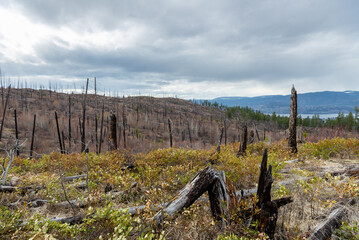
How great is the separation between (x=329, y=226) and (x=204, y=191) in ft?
7.14

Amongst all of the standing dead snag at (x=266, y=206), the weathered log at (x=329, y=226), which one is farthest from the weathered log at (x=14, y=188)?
the weathered log at (x=329, y=226)

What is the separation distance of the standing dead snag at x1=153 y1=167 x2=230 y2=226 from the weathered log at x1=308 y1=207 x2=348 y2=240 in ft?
4.46

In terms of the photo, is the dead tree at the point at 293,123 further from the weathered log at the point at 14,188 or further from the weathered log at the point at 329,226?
the weathered log at the point at 14,188

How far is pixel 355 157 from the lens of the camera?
976 cm

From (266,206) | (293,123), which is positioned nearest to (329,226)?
(266,206)

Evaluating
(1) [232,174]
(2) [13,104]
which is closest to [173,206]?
(1) [232,174]

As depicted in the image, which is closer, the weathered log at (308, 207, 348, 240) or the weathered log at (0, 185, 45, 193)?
the weathered log at (308, 207, 348, 240)

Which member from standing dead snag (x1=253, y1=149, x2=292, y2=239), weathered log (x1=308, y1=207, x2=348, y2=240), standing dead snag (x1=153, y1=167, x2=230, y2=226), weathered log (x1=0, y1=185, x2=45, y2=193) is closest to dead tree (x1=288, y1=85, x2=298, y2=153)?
weathered log (x1=308, y1=207, x2=348, y2=240)

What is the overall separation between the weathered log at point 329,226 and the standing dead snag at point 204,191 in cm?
136

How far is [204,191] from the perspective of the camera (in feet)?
11.2

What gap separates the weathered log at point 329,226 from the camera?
3.05m

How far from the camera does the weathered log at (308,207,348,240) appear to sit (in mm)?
3047

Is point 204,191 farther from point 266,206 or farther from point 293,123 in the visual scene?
point 293,123

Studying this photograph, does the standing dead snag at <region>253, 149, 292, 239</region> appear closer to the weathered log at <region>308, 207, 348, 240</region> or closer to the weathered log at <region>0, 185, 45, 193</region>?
the weathered log at <region>308, 207, 348, 240</region>
